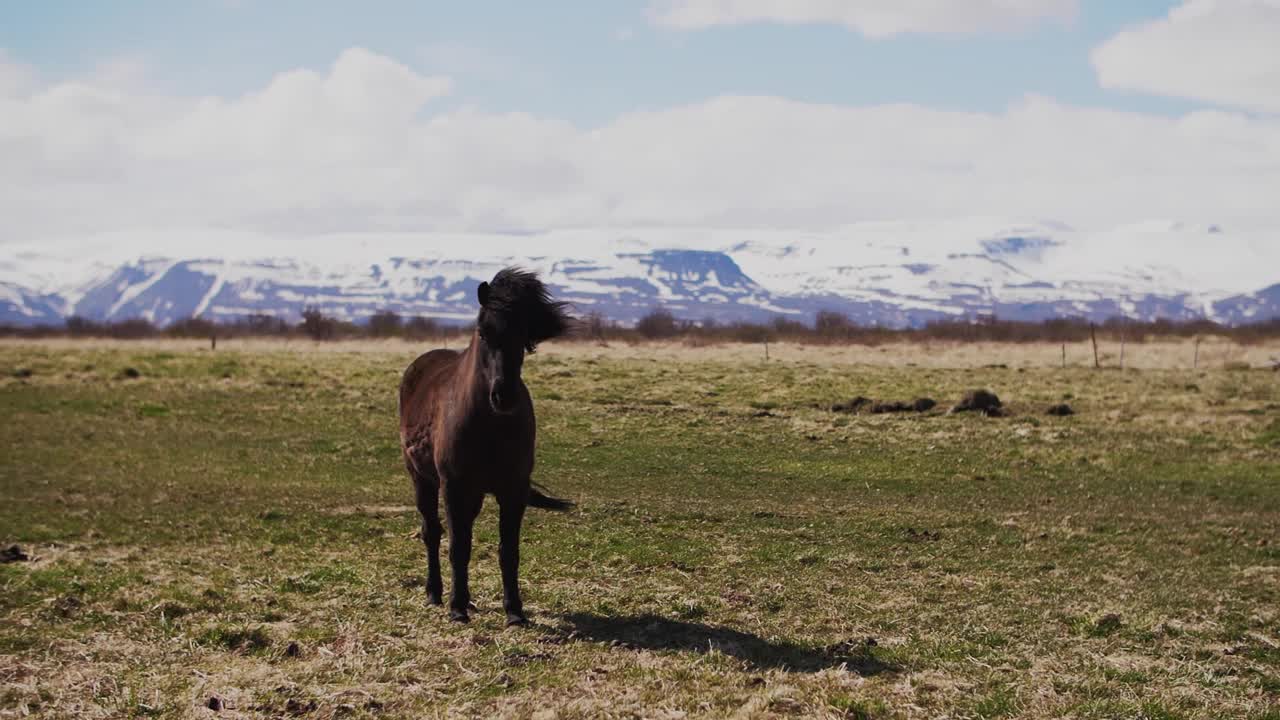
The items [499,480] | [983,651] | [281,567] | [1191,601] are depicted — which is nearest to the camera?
[983,651]

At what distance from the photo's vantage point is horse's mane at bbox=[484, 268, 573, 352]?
951cm

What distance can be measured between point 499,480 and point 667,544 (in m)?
5.30

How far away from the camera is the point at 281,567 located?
42.4 ft

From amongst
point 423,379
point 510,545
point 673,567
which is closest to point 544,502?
point 510,545

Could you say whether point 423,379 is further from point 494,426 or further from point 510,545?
point 510,545

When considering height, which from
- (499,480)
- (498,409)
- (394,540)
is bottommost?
(394,540)

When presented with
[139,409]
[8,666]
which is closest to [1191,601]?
[8,666]

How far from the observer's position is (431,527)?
37.2 feet

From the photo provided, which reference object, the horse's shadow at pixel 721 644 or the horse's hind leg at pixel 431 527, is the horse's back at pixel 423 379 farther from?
the horse's shadow at pixel 721 644

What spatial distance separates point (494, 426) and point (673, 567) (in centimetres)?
423

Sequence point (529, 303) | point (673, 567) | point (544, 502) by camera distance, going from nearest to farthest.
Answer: point (529, 303) < point (544, 502) < point (673, 567)

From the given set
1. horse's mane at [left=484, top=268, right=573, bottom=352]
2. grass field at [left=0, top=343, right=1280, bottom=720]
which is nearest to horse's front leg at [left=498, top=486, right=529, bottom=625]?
grass field at [left=0, top=343, right=1280, bottom=720]

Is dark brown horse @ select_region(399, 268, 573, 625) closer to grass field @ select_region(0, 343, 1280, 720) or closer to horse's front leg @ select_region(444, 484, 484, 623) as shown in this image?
horse's front leg @ select_region(444, 484, 484, 623)

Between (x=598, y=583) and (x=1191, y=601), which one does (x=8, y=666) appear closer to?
(x=598, y=583)
